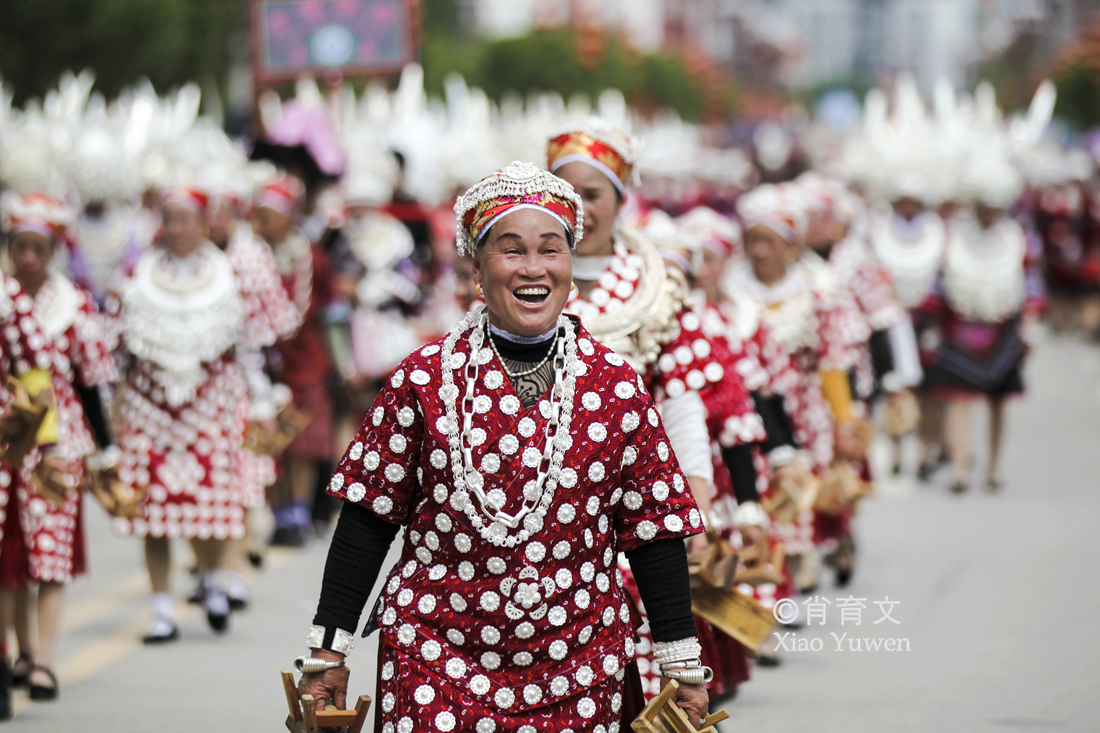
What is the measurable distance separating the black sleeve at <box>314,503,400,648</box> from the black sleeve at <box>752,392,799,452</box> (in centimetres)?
324

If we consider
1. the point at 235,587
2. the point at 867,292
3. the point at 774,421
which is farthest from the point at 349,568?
the point at 867,292

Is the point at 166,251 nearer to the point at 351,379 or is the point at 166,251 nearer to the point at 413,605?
the point at 351,379

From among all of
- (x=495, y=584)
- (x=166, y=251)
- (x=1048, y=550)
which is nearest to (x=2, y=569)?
(x=166, y=251)

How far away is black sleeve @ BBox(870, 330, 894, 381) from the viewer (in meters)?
11.1

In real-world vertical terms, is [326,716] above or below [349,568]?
below

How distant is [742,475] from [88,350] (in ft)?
9.40

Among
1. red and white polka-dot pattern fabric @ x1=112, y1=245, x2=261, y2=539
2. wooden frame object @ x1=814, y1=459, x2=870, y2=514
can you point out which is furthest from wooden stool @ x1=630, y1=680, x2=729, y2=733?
wooden frame object @ x1=814, y1=459, x2=870, y2=514

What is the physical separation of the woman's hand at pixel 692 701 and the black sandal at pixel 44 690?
3859 mm

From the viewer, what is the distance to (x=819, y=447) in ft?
30.6

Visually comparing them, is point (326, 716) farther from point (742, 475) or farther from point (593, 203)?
point (742, 475)

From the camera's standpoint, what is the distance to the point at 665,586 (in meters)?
4.01

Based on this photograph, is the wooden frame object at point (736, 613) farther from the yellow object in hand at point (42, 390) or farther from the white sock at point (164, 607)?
the white sock at point (164, 607)

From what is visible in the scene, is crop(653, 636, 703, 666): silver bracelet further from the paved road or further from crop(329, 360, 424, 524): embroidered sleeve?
the paved road

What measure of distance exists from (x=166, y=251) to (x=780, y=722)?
12.0 feet
